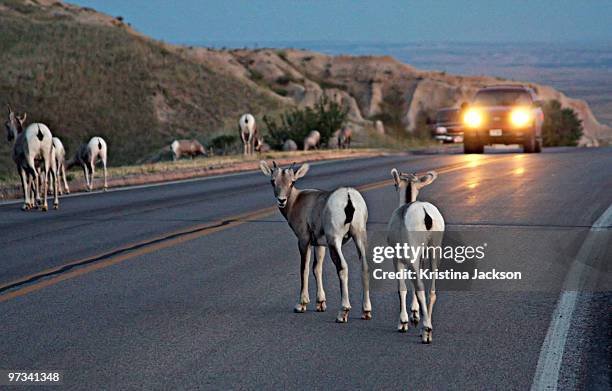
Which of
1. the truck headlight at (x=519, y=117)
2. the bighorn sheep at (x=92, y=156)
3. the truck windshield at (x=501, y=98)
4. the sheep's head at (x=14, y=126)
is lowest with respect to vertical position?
the bighorn sheep at (x=92, y=156)

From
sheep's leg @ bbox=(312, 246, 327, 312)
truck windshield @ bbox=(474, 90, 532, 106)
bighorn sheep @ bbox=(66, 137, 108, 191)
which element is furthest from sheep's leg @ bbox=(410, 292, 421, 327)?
truck windshield @ bbox=(474, 90, 532, 106)

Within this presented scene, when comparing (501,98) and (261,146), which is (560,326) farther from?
(261,146)

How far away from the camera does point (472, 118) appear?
111ft

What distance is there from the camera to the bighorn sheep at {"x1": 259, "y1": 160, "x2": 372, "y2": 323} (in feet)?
26.7

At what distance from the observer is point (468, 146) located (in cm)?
3466

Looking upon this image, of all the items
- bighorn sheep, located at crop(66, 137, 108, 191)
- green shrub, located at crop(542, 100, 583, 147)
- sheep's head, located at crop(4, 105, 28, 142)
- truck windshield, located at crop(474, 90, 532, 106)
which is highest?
truck windshield, located at crop(474, 90, 532, 106)

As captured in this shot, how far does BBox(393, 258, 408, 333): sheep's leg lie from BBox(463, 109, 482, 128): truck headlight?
2643 centimetres

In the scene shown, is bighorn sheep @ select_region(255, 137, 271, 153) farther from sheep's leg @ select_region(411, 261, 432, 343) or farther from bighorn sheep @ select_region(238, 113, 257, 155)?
sheep's leg @ select_region(411, 261, 432, 343)

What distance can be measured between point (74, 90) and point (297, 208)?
58.6 meters

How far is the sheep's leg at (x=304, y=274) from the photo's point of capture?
8453mm

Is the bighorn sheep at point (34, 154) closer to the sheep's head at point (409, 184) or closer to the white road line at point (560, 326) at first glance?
the white road line at point (560, 326)

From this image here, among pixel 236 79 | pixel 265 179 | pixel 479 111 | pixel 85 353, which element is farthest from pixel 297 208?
pixel 236 79

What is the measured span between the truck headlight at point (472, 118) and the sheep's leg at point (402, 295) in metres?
26.4

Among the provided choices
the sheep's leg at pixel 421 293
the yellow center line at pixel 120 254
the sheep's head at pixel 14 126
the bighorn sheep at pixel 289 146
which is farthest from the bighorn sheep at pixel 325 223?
the bighorn sheep at pixel 289 146
